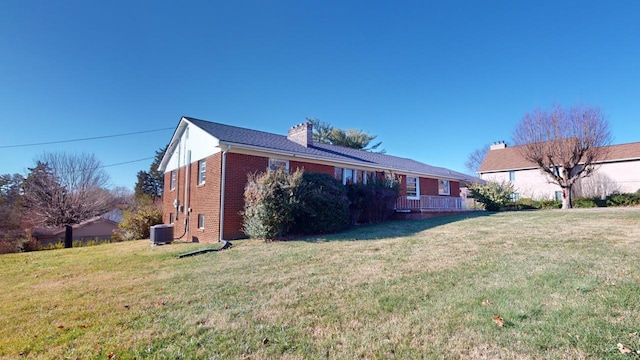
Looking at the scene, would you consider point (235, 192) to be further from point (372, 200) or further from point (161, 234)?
point (372, 200)

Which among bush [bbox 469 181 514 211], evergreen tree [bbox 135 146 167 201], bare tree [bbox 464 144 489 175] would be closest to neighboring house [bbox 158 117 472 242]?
bush [bbox 469 181 514 211]

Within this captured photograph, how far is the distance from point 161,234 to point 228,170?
4.20 m

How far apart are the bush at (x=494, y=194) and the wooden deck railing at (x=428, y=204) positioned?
1.61 meters

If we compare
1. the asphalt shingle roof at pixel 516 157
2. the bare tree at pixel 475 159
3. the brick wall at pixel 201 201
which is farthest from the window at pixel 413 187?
the bare tree at pixel 475 159

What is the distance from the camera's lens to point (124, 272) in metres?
6.88

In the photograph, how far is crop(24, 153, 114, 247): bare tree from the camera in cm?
2155

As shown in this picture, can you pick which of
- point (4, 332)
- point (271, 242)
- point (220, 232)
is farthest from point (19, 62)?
point (4, 332)

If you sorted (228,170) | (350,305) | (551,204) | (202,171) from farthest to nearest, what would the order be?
(551,204) → (202,171) → (228,170) → (350,305)

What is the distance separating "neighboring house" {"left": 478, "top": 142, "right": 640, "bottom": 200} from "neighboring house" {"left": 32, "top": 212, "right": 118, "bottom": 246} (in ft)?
118

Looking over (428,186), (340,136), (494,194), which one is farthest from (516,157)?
(340,136)

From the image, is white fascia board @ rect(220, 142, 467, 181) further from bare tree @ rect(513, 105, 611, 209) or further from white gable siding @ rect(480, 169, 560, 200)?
white gable siding @ rect(480, 169, 560, 200)

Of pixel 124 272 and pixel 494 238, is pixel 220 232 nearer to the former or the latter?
pixel 124 272

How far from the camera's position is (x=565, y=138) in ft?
61.4

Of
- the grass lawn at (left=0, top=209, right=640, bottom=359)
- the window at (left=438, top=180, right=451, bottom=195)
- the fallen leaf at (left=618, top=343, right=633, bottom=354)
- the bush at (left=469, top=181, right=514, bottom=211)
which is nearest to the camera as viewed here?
the fallen leaf at (left=618, top=343, right=633, bottom=354)
